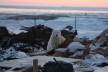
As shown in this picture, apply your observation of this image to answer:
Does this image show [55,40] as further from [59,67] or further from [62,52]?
[59,67]

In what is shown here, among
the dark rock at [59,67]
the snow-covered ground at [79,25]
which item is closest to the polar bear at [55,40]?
the dark rock at [59,67]

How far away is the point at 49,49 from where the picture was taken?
Result: 13.7 m

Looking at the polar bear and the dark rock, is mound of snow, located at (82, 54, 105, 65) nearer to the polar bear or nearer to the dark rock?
the dark rock

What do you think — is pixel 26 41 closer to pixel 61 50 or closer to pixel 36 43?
pixel 36 43

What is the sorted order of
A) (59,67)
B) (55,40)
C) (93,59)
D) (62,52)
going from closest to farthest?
(59,67)
(93,59)
(62,52)
(55,40)

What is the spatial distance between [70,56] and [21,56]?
158 cm

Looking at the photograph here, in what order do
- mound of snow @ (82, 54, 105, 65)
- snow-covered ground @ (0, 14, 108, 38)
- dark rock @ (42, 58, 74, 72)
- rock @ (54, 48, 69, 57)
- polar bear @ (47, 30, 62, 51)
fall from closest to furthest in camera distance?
dark rock @ (42, 58, 74, 72) → mound of snow @ (82, 54, 105, 65) → rock @ (54, 48, 69, 57) → polar bear @ (47, 30, 62, 51) → snow-covered ground @ (0, 14, 108, 38)

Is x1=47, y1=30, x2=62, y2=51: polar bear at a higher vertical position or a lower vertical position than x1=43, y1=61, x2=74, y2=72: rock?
lower

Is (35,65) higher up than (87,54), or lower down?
higher up

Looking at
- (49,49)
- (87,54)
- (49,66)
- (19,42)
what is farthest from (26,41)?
(49,66)

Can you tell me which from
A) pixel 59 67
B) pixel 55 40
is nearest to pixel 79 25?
pixel 55 40

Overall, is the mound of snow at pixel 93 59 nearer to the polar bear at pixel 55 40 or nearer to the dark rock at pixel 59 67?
the dark rock at pixel 59 67

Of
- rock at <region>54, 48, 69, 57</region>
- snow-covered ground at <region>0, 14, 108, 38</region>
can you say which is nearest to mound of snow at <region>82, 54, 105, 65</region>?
rock at <region>54, 48, 69, 57</region>

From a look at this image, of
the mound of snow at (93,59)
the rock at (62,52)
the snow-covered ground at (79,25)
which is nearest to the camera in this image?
the mound of snow at (93,59)
